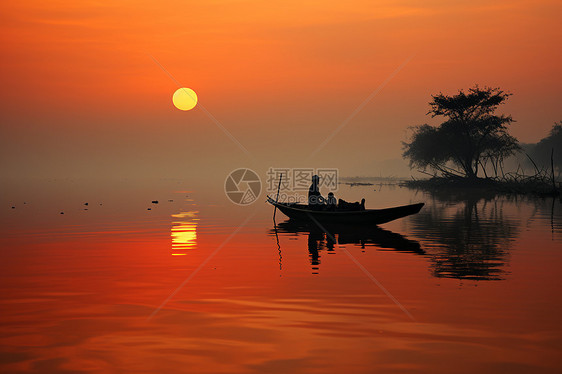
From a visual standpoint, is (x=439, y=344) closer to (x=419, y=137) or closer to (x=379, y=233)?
(x=379, y=233)

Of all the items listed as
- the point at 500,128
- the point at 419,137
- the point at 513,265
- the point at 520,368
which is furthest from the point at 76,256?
the point at 419,137

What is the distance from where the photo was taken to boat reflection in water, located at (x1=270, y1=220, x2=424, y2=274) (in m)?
23.3

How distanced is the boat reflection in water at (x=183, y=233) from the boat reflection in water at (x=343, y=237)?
182 inches

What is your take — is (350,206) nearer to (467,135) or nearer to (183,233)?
(183,233)

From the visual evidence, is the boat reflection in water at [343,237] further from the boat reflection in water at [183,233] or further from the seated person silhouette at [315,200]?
the boat reflection in water at [183,233]

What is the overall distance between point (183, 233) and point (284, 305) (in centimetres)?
1820

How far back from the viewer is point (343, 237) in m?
27.8

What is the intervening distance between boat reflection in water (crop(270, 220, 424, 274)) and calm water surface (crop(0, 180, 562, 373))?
0.63 feet

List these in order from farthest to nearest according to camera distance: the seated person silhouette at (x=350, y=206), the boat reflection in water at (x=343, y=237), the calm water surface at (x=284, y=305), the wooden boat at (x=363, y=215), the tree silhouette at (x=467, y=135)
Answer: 1. the tree silhouette at (x=467, y=135)
2. the seated person silhouette at (x=350, y=206)
3. the wooden boat at (x=363, y=215)
4. the boat reflection in water at (x=343, y=237)
5. the calm water surface at (x=284, y=305)

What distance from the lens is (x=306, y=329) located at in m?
11.0

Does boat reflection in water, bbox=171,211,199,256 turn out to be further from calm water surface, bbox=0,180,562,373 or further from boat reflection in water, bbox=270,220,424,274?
boat reflection in water, bbox=270,220,424,274

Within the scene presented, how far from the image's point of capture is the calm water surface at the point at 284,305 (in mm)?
9383

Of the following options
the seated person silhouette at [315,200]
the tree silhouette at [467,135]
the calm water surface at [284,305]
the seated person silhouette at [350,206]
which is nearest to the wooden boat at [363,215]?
the seated person silhouette at [315,200]

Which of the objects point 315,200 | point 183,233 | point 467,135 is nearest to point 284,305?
point 183,233
